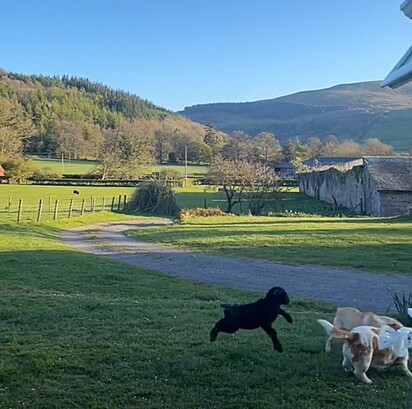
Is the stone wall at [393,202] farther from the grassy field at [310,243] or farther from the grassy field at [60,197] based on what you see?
the grassy field at [60,197]

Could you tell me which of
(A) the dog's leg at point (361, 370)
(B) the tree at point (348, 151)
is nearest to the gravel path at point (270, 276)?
(A) the dog's leg at point (361, 370)

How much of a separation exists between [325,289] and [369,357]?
7.44 metres

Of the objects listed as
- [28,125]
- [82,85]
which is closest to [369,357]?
[28,125]

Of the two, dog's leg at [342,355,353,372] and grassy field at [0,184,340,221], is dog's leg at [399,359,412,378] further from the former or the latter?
grassy field at [0,184,340,221]

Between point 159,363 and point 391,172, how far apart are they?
37119 mm

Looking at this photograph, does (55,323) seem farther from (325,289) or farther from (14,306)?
(325,289)

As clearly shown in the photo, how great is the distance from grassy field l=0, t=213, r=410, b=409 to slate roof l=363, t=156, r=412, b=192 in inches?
1254

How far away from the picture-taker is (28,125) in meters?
75.4

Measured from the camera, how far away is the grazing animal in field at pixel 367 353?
15.5 feet

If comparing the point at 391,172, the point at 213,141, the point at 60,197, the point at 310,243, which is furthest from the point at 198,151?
the point at 310,243

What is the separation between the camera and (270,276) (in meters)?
14.1

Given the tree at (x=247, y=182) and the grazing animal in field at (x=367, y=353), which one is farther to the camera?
the tree at (x=247, y=182)

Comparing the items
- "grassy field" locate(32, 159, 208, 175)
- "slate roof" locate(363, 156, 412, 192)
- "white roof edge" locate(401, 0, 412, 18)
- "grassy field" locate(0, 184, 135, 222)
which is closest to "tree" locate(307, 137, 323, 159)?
"grassy field" locate(32, 159, 208, 175)

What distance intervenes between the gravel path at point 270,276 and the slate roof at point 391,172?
22250 millimetres
